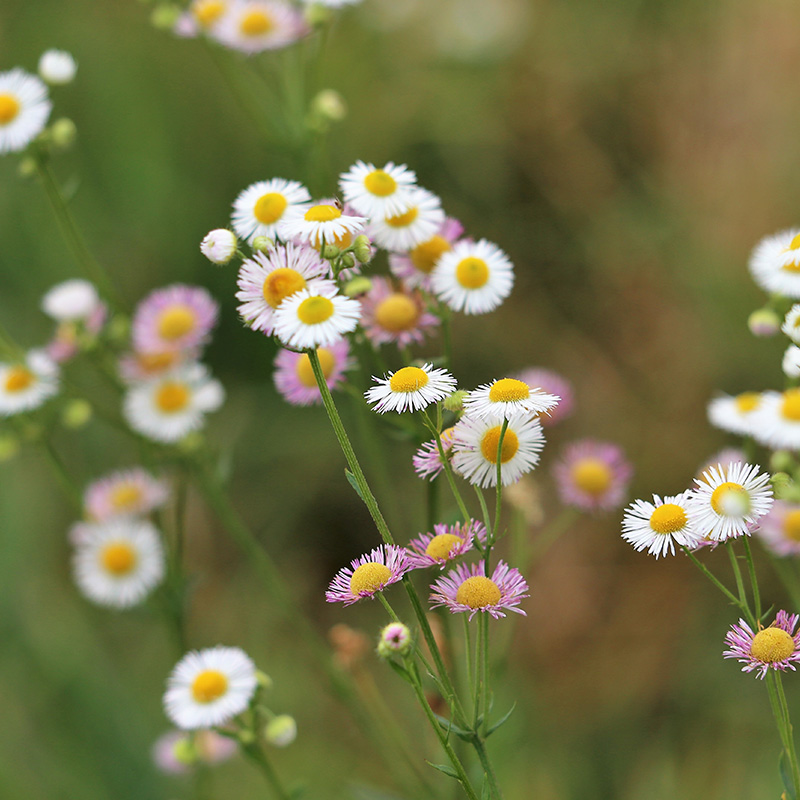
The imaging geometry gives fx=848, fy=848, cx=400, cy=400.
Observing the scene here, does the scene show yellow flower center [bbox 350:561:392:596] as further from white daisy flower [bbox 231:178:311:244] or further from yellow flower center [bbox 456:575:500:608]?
white daisy flower [bbox 231:178:311:244]

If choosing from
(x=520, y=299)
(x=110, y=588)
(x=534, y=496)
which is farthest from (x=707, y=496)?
(x=520, y=299)

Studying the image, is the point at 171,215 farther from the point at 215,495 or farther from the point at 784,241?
the point at 784,241

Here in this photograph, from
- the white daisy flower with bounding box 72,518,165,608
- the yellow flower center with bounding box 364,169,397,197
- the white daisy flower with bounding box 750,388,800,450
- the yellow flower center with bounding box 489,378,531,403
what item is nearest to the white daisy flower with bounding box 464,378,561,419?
the yellow flower center with bounding box 489,378,531,403

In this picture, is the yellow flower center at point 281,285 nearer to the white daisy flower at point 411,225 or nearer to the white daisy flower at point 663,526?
the white daisy flower at point 411,225

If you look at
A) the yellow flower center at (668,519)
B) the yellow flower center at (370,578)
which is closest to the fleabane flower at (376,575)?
the yellow flower center at (370,578)

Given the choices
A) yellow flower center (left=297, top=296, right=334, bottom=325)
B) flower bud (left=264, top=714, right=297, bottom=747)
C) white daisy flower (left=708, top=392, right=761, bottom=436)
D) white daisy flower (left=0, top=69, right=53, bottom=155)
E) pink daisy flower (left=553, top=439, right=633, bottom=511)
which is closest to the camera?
yellow flower center (left=297, top=296, right=334, bottom=325)

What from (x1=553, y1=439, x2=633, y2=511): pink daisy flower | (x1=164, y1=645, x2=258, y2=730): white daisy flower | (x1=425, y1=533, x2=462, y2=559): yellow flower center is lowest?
(x1=164, y1=645, x2=258, y2=730): white daisy flower
